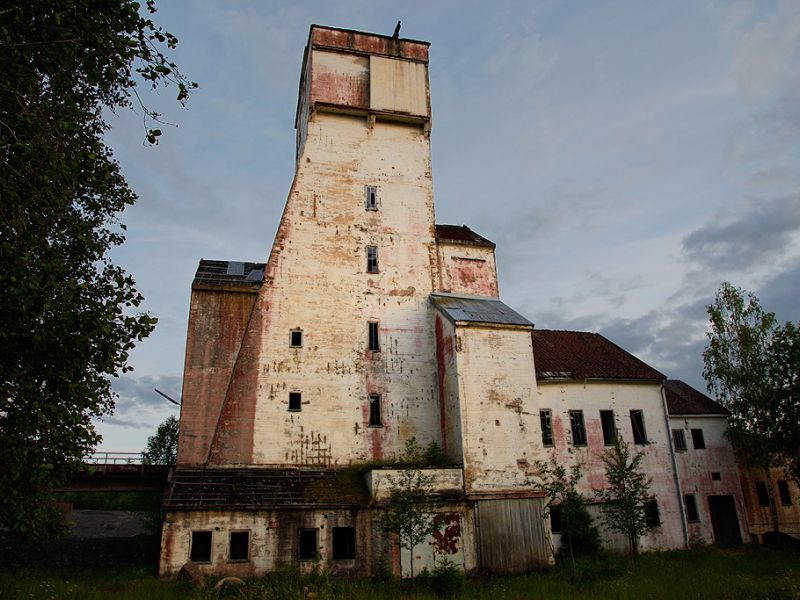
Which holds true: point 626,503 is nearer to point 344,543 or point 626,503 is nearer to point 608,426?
point 608,426

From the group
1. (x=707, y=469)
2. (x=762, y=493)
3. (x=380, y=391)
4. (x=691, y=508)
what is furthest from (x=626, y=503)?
(x=762, y=493)

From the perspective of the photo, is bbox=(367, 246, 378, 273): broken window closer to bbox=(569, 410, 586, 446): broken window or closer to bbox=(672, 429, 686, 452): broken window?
bbox=(569, 410, 586, 446): broken window

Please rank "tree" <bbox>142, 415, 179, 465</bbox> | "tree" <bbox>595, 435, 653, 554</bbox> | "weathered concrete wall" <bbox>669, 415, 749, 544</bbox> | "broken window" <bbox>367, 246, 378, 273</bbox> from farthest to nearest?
"tree" <bbox>142, 415, 179, 465</bbox>
"weathered concrete wall" <bbox>669, 415, 749, 544</bbox>
"broken window" <bbox>367, 246, 378, 273</bbox>
"tree" <bbox>595, 435, 653, 554</bbox>

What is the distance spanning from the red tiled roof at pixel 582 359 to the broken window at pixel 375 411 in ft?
24.5

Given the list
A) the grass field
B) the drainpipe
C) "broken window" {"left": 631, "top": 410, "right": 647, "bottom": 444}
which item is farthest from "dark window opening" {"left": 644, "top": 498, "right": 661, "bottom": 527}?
the grass field

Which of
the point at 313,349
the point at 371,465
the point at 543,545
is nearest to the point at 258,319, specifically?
the point at 313,349

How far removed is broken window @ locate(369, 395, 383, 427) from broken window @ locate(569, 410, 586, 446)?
8.91 metres

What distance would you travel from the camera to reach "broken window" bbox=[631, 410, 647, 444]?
89.7 ft

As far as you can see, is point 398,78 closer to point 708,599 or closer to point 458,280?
point 458,280

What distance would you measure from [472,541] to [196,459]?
10.5 metres

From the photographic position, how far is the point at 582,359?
29.0m

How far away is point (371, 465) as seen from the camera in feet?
75.4

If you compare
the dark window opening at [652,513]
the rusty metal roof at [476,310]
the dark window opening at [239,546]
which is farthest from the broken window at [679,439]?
the dark window opening at [239,546]

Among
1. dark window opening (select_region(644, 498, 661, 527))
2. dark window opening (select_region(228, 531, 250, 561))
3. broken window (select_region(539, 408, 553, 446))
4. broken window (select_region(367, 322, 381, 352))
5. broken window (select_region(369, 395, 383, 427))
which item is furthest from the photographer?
broken window (select_region(539, 408, 553, 446))
